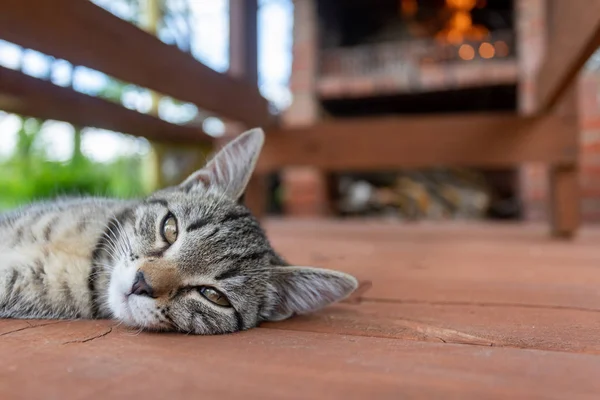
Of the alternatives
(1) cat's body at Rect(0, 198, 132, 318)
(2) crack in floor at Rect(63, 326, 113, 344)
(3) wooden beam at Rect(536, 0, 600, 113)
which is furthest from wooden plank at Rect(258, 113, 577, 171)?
(2) crack in floor at Rect(63, 326, 113, 344)

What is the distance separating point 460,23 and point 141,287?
4559 millimetres

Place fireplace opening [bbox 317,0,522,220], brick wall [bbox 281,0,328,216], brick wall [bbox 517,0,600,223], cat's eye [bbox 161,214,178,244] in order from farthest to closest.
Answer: brick wall [bbox 281,0,328,216] → fireplace opening [bbox 317,0,522,220] → brick wall [bbox 517,0,600,223] → cat's eye [bbox 161,214,178,244]

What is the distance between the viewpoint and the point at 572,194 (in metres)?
2.26

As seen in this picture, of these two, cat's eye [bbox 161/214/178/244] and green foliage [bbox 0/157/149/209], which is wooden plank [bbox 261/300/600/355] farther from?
green foliage [bbox 0/157/149/209]

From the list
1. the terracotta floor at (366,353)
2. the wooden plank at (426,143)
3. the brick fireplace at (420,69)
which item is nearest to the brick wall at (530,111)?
the brick fireplace at (420,69)

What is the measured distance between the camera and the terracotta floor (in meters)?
0.56

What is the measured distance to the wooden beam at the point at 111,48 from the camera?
1.08 meters

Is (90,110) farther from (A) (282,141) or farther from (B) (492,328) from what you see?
(B) (492,328)

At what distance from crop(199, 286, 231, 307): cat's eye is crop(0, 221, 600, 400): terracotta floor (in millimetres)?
82

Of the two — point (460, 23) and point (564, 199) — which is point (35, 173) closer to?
point (564, 199)

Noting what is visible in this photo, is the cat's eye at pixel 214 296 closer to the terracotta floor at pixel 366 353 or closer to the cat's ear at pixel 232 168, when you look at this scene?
the terracotta floor at pixel 366 353

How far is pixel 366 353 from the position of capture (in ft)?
2.28

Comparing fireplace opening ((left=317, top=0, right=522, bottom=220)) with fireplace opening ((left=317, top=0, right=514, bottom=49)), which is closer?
fireplace opening ((left=317, top=0, right=522, bottom=220))

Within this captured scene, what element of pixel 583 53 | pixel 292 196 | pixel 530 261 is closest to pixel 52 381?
pixel 583 53
